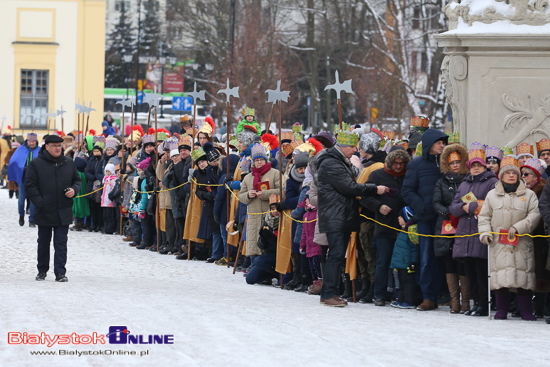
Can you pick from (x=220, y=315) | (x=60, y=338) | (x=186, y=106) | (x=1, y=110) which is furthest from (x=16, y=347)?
(x=1, y=110)

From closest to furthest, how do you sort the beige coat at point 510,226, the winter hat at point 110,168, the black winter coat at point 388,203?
the beige coat at point 510,226, the black winter coat at point 388,203, the winter hat at point 110,168

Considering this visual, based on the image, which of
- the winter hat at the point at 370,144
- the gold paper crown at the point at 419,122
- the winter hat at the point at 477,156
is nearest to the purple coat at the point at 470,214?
the winter hat at the point at 477,156

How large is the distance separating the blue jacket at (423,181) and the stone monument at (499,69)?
2797mm

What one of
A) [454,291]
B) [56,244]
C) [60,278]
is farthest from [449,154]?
[60,278]

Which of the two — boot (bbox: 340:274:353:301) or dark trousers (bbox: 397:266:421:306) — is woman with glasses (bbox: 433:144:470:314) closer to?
dark trousers (bbox: 397:266:421:306)

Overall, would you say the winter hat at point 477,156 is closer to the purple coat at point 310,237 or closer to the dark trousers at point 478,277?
→ the dark trousers at point 478,277

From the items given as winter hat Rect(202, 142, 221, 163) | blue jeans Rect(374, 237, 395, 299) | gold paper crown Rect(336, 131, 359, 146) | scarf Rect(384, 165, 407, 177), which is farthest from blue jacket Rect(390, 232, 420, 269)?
winter hat Rect(202, 142, 221, 163)

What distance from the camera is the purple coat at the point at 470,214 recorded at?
11.8 metres

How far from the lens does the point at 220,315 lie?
1080 cm

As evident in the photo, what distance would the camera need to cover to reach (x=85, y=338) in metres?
9.22

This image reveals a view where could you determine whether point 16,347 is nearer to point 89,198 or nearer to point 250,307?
point 250,307

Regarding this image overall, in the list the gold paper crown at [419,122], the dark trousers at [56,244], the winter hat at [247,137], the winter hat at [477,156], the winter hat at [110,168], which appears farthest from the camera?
the winter hat at [110,168]

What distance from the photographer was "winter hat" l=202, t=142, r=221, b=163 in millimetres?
17688

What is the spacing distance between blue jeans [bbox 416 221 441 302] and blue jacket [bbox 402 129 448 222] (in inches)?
4.3
